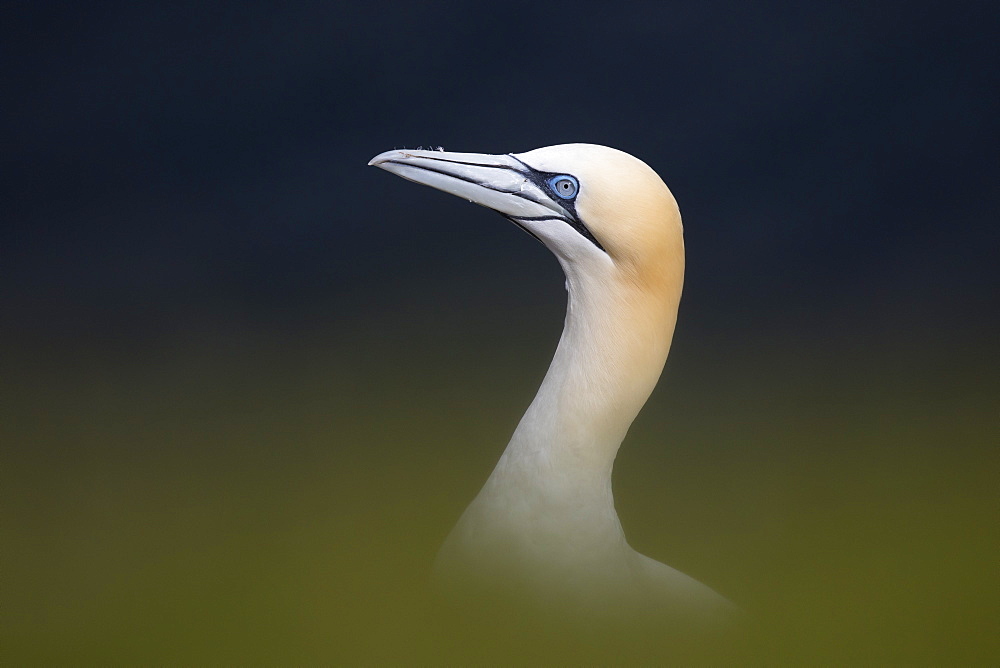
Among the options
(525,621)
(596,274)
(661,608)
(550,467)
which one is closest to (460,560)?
(550,467)

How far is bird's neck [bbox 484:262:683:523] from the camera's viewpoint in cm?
271

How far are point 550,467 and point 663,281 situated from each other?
617 mm

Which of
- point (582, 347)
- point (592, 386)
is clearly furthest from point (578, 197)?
point (592, 386)

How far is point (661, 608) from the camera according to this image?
9.54 ft

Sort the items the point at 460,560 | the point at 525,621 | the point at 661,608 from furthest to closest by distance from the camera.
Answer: the point at 661,608 → the point at 460,560 → the point at 525,621

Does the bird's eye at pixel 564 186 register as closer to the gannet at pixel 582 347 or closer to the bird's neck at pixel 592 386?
the gannet at pixel 582 347

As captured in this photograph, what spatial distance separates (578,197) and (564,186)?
A: 6 centimetres

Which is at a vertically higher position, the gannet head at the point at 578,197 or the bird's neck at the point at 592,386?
the gannet head at the point at 578,197

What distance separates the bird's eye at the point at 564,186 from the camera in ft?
8.79

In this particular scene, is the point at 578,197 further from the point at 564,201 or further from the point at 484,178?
the point at 484,178

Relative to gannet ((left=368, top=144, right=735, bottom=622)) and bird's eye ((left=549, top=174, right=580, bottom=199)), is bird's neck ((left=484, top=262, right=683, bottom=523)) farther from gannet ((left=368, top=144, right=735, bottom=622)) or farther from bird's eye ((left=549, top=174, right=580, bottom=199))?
bird's eye ((left=549, top=174, right=580, bottom=199))

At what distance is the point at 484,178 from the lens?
276 cm

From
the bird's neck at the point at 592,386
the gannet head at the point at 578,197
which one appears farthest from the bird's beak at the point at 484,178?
the bird's neck at the point at 592,386

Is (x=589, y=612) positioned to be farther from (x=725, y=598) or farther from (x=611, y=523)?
(x=725, y=598)
